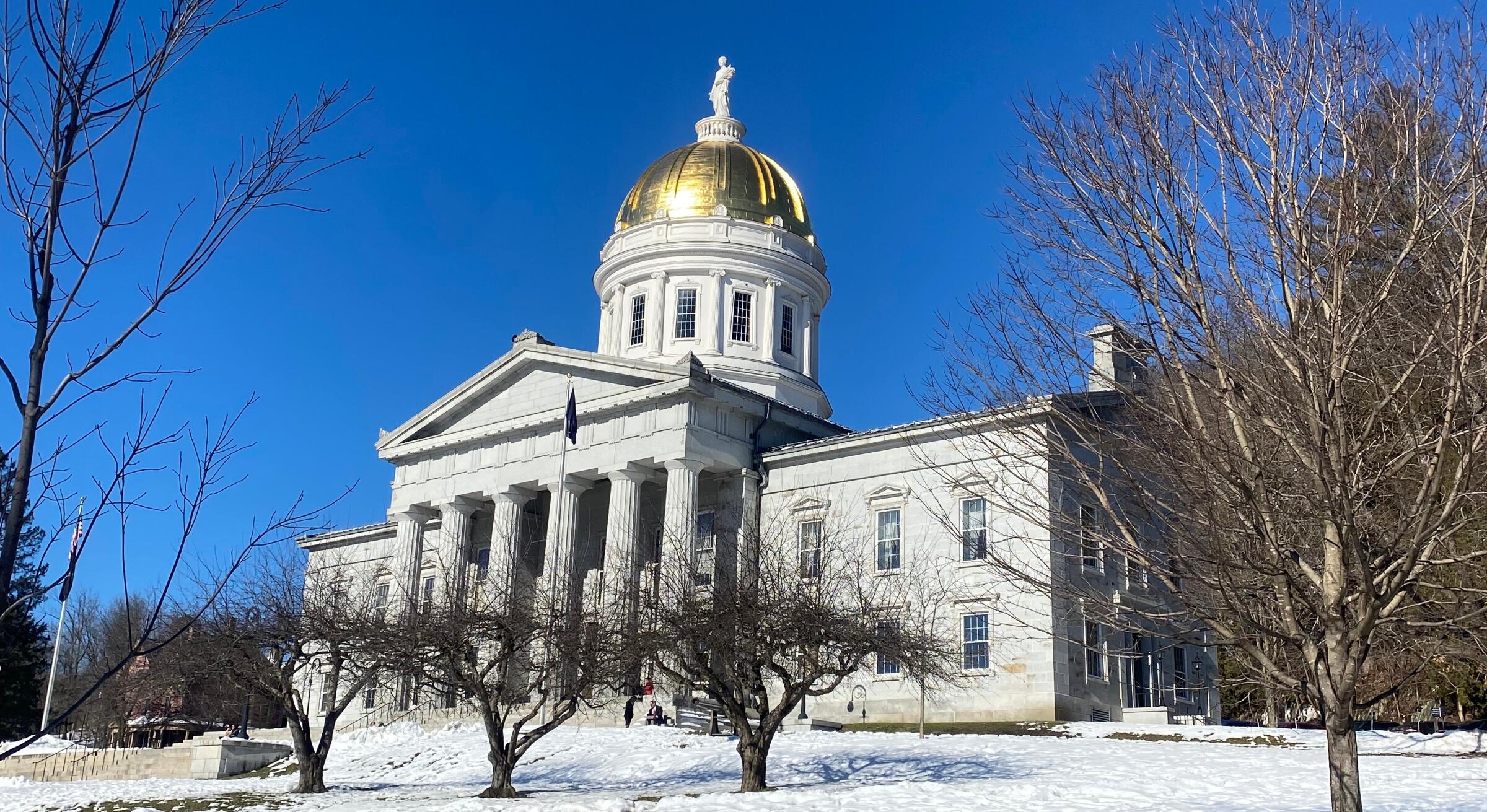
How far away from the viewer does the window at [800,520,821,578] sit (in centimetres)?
4119

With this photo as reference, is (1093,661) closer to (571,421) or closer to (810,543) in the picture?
(810,543)

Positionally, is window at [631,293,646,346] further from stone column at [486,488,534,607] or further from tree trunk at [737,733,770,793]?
tree trunk at [737,733,770,793]

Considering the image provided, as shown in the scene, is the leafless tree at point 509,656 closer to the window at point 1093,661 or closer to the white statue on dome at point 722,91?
the window at point 1093,661

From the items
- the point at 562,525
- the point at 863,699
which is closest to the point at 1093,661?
the point at 863,699

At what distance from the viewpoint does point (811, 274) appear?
64.6 metres

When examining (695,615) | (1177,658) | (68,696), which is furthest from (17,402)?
(68,696)

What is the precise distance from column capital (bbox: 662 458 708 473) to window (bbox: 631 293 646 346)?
52.8 feet

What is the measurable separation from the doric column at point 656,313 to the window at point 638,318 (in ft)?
1.51

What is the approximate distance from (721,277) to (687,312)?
2.20m

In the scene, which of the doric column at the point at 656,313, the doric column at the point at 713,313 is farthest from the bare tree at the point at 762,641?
the doric column at the point at 656,313

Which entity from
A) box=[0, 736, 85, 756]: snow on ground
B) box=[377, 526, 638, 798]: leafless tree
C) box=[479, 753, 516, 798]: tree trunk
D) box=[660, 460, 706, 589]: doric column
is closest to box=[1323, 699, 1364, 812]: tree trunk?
box=[377, 526, 638, 798]: leafless tree

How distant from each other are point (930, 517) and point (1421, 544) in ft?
110

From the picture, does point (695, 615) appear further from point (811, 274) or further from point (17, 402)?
point (811, 274)

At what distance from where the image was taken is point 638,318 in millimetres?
63594
